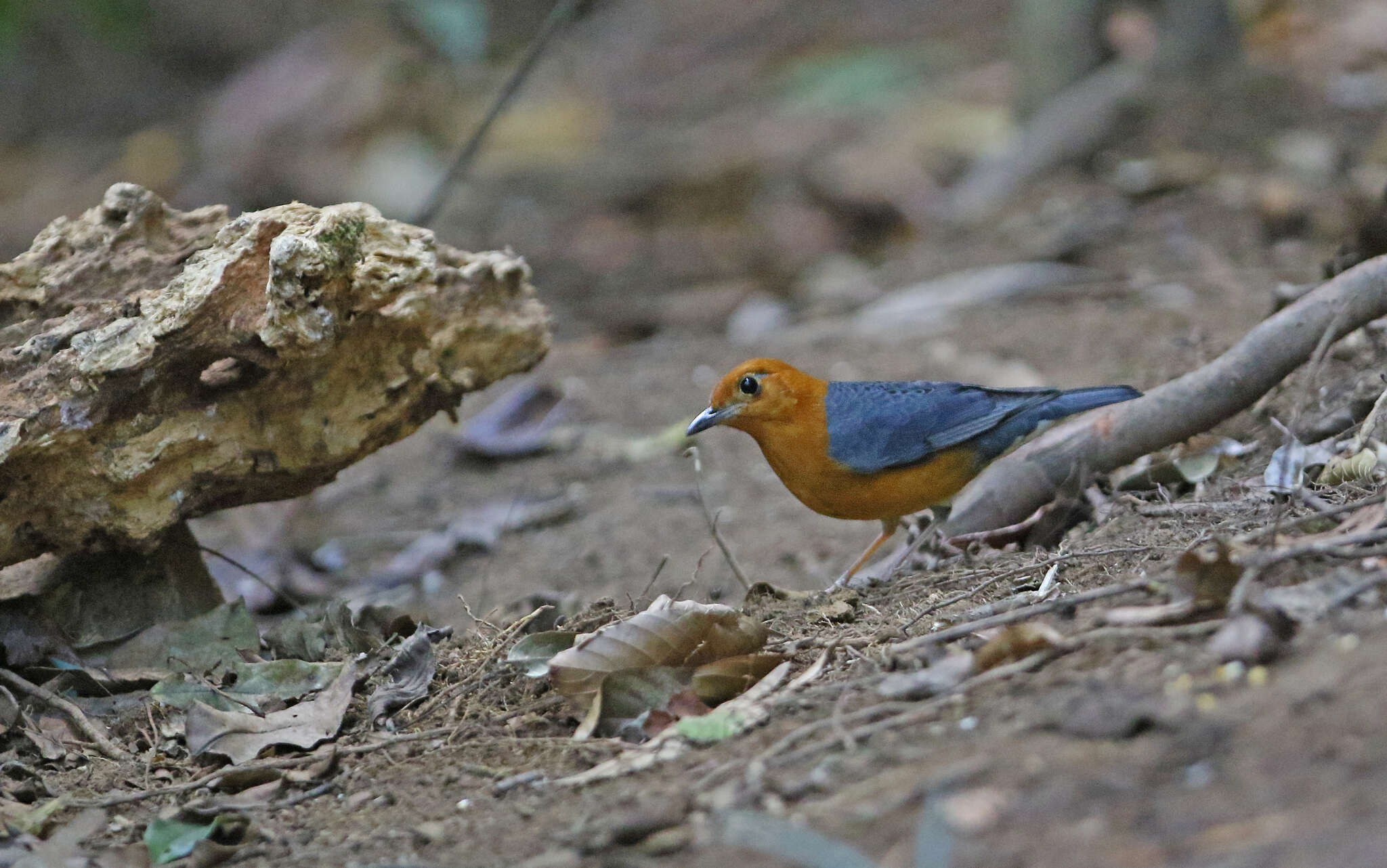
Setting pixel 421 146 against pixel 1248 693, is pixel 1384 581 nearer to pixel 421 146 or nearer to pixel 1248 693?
pixel 1248 693

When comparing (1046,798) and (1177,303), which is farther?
(1177,303)

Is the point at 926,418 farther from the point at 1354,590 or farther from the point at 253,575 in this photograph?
the point at 1354,590

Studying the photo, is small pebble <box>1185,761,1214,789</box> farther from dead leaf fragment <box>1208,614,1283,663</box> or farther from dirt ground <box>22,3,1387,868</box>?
dead leaf fragment <box>1208,614,1283,663</box>

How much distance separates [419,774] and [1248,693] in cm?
187

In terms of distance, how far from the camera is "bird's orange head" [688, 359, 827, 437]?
5254 millimetres

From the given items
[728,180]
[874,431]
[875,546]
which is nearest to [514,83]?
[874,431]

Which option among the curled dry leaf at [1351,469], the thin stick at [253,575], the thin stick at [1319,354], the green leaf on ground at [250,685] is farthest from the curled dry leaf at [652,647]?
the curled dry leaf at [1351,469]

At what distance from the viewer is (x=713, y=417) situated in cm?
524

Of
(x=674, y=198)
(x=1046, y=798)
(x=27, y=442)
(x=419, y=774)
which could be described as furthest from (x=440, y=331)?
(x=674, y=198)

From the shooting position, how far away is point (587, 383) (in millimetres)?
8516

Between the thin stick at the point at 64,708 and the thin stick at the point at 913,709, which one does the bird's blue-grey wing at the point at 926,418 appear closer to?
the thin stick at the point at 913,709

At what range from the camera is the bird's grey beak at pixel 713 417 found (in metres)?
5.21

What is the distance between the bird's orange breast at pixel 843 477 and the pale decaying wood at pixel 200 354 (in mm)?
1426

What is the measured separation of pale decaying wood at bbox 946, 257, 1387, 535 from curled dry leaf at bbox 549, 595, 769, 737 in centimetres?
169
